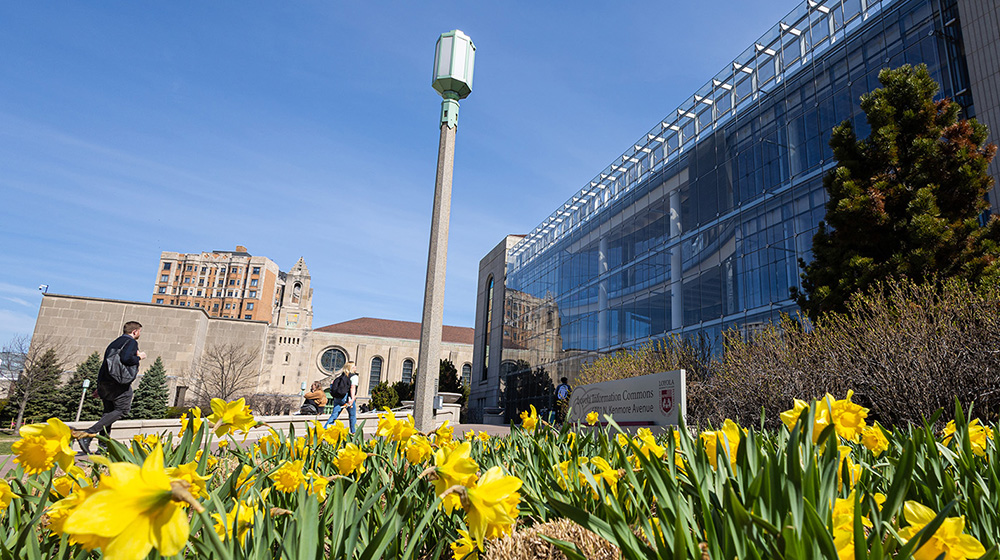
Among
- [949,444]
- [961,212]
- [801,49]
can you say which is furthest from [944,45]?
[949,444]

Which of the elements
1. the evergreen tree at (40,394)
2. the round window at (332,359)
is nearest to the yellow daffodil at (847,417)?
the evergreen tree at (40,394)

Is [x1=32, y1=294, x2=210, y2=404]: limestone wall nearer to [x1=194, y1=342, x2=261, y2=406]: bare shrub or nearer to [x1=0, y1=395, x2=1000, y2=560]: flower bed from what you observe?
[x1=194, y1=342, x2=261, y2=406]: bare shrub

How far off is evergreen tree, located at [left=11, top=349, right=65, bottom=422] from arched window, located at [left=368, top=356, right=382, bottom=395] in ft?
128

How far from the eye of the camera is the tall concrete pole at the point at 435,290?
24.8ft

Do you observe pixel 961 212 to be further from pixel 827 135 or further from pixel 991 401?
pixel 827 135

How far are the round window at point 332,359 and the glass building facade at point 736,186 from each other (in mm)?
43838

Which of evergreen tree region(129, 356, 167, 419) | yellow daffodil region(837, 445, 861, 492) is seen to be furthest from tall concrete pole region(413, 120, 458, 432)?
evergreen tree region(129, 356, 167, 419)

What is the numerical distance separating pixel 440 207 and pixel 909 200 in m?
9.58

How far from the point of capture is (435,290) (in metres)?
7.87

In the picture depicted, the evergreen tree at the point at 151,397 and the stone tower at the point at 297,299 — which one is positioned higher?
the stone tower at the point at 297,299

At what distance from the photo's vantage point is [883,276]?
1115 cm

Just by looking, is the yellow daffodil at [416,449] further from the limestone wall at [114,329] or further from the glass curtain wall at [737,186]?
the limestone wall at [114,329]

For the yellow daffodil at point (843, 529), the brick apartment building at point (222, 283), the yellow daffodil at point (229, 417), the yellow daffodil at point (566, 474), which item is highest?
the brick apartment building at point (222, 283)

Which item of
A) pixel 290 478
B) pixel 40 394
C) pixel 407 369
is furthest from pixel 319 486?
pixel 407 369
